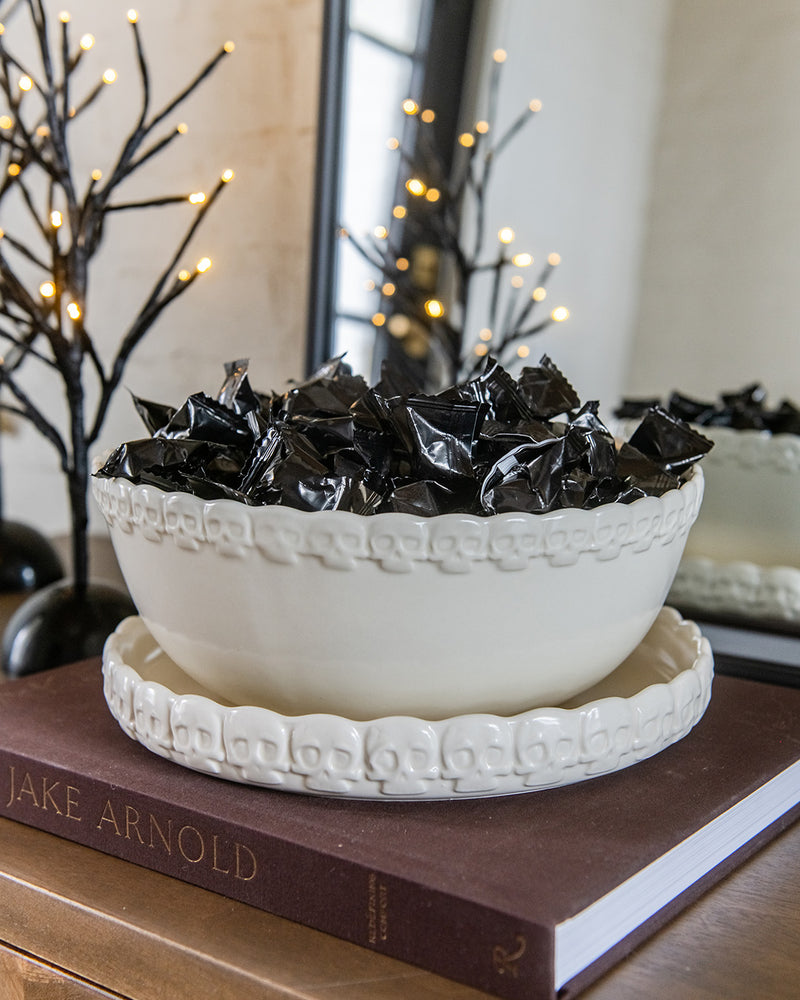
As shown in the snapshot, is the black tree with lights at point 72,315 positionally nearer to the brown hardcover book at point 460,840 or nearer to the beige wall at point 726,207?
the brown hardcover book at point 460,840

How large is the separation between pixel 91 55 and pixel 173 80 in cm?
16

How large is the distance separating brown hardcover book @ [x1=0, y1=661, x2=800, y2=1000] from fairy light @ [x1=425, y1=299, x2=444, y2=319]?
0.53 m

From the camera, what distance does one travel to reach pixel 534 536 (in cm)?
40

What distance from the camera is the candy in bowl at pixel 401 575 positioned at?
1.32 feet

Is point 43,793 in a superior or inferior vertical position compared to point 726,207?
inferior

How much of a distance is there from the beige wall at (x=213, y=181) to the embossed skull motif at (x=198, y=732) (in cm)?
71

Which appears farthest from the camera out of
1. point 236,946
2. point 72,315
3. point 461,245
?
point 461,245

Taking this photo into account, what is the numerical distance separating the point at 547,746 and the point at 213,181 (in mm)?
925

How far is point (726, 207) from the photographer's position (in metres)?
0.74

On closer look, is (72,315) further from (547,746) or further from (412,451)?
(547,746)

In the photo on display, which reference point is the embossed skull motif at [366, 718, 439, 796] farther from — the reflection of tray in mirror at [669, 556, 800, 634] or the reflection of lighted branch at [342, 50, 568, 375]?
the reflection of lighted branch at [342, 50, 568, 375]

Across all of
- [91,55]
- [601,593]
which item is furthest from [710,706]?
[91,55]

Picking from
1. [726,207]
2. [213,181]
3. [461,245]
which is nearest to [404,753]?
[726,207]

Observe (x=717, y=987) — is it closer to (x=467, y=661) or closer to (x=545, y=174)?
(x=467, y=661)
